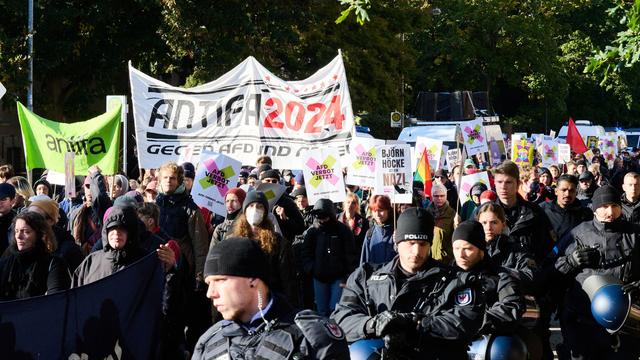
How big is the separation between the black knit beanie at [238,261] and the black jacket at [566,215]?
22.0 feet

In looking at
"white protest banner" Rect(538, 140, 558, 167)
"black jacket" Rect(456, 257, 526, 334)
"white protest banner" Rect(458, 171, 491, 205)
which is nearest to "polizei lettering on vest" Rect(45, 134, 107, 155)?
"white protest banner" Rect(458, 171, 491, 205)

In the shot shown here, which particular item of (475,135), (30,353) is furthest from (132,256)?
(475,135)

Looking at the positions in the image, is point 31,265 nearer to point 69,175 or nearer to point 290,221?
point 290,221

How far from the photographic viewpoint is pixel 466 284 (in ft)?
18.4

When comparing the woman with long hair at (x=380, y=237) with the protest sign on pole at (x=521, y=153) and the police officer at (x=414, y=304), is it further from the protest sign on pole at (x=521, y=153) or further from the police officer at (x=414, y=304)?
the protest sign on pole at (x=521, y=153)

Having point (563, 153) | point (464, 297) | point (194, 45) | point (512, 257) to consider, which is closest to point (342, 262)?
point (512, 257)

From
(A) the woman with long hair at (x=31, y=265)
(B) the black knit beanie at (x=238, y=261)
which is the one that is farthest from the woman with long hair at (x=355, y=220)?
(B) the black knit beanie at (x=238, y=261)

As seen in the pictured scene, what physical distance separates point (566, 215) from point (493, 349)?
14.3ft

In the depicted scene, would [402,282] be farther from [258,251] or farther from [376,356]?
[258,251]

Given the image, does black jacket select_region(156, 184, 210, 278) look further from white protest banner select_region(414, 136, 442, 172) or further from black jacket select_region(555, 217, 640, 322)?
white protest banner select_region(414, 136, 442, 172)

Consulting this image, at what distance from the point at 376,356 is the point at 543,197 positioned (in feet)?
26.3

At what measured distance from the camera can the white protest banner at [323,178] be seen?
1252cm

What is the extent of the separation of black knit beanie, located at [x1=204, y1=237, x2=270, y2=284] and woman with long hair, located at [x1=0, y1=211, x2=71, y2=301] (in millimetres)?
3276

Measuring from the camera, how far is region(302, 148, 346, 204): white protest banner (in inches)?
493
